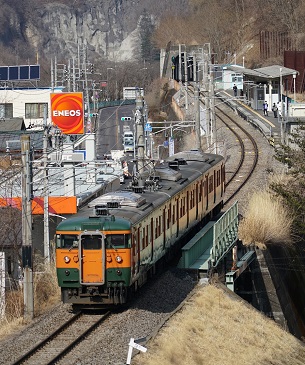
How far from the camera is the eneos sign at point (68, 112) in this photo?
4422cm

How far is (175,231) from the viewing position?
990 inches

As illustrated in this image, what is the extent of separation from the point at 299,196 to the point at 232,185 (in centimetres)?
738

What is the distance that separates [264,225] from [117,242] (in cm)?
1283

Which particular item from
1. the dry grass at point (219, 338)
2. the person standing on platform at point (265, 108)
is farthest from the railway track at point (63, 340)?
the person standing on platform at point (265, 108)

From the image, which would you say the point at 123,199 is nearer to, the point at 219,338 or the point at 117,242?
the point at 117,242

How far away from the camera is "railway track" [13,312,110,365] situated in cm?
1736

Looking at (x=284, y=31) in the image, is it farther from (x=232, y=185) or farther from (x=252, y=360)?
(x=252, y=360)

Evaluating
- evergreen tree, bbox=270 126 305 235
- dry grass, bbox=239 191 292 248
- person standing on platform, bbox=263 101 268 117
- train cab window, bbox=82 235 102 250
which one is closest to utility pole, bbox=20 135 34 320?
train cab window, bbox=82 235 102 250

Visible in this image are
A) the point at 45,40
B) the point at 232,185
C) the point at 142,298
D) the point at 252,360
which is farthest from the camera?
the point at 45,40

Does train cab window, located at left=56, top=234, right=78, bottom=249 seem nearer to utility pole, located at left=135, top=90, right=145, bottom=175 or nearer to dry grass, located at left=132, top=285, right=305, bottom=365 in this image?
dry grass, located at left=132, top=285, right=305, bottom=365

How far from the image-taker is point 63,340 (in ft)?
61.7

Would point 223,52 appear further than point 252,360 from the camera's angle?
Yes

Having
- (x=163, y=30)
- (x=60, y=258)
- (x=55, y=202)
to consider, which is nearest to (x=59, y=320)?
(x=60, y=258)

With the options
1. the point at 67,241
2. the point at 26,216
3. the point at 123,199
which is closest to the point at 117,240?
the point at 67,241
